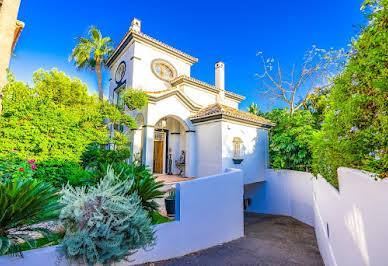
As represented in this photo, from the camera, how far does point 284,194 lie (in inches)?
496

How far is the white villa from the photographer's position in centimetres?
1128

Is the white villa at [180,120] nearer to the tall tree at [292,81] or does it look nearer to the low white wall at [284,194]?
the low white wall at [284,194]

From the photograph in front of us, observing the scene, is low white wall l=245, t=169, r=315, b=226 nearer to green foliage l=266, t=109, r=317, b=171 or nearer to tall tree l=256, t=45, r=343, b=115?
green foliage l=266, t=109, r=317, b=171

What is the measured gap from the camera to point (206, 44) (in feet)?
64.4

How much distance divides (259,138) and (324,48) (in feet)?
23.2


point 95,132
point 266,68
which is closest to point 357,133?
point 95,132

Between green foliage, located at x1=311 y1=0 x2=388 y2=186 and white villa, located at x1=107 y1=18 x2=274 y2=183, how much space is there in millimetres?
7996

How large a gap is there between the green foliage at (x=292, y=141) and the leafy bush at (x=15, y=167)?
42.0 feet

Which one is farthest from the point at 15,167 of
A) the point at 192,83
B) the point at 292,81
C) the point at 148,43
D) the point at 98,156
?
the point at 292,81

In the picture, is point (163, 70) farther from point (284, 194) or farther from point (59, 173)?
point (284, 194)

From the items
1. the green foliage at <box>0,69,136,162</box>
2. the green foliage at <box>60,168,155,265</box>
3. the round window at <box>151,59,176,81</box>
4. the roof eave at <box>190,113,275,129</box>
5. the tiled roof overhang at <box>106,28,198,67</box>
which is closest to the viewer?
the green foliage at <box>60,168,155,265</box>

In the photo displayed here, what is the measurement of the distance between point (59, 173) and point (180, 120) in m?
7.56

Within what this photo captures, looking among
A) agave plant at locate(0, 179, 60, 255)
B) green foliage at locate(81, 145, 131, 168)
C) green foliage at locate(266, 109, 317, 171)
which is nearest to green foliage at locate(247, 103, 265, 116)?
green foliage at locate(266, 109, 317, 171)

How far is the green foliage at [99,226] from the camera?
2.91 metres
